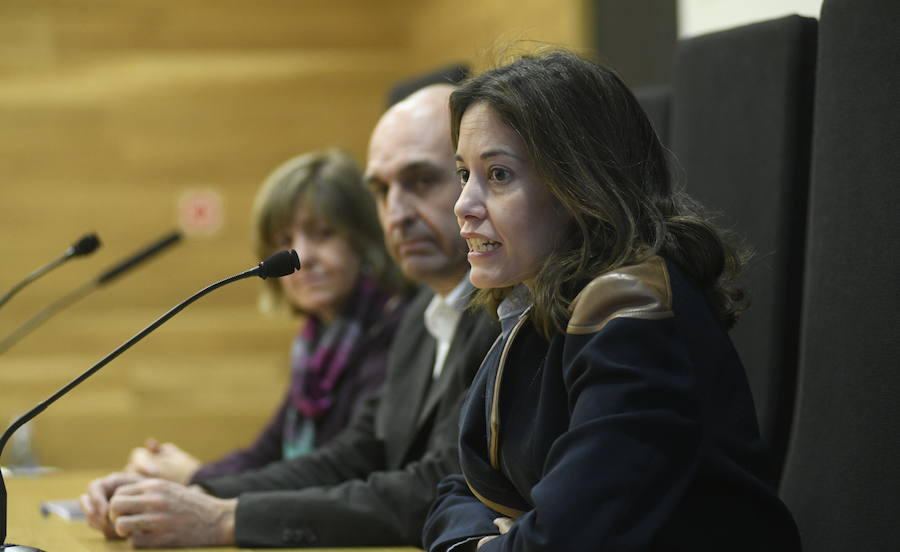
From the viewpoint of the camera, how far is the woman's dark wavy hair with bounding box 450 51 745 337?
123 centimetres

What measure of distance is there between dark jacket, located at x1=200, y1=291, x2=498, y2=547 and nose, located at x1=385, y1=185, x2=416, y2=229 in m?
0.23

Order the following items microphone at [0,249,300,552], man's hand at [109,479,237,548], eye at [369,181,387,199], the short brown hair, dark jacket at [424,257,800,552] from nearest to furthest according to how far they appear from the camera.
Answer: dark jacket at [424,257,800,552], microphone at [0,249,300,552], man's hand at [109,479,237,548], eye at [369,181,387,199], the short brown hair

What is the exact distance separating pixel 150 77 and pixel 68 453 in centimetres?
155

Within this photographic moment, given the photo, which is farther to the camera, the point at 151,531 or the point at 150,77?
the point at 150,77

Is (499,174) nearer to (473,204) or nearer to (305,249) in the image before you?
(473,204)

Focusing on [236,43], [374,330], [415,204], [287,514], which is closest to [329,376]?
[374,330]

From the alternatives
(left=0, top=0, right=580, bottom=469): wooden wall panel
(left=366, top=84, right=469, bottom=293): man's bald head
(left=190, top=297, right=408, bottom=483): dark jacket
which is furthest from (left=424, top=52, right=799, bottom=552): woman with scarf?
(left=0, top=0, right=580, bottom=469): wooden wall panel

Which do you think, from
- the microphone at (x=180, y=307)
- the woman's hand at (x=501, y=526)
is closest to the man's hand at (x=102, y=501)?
the microphone at (x=180, y=307)

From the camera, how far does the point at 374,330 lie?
2.65 metres

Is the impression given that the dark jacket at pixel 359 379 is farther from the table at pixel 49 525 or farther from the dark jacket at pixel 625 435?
the dark jacket at pixel 625 435

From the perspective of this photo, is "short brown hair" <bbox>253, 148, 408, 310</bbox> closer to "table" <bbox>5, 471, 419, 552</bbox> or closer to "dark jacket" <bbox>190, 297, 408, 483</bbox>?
"dark jacket" <bbox>190, 297, 408, 483</bbox>

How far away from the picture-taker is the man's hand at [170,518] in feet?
5.92

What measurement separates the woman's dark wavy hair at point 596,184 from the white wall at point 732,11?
1.03 metres

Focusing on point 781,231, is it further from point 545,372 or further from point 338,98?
point 338,98
